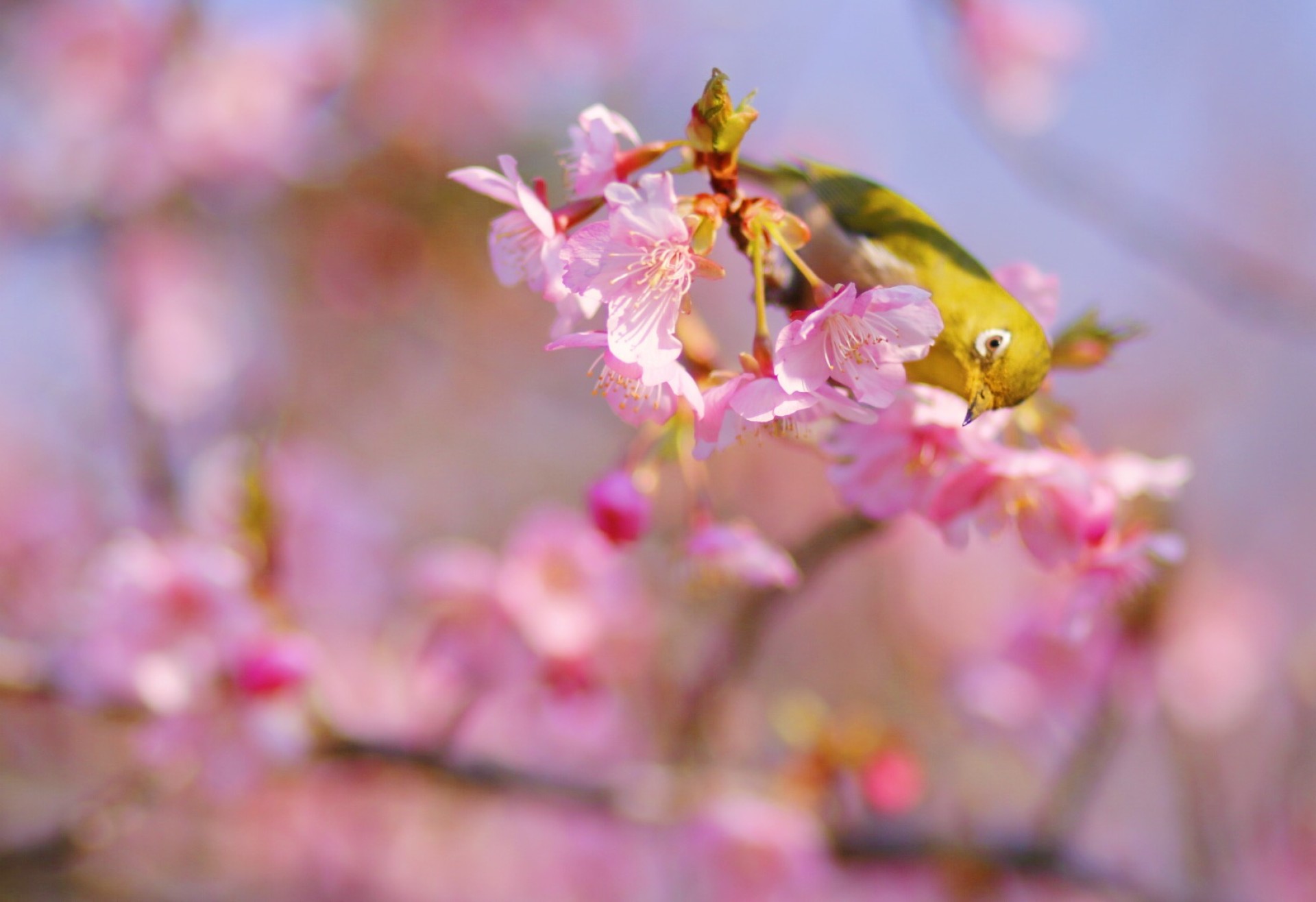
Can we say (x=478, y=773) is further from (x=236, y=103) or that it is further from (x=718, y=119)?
(x=236, y=103)

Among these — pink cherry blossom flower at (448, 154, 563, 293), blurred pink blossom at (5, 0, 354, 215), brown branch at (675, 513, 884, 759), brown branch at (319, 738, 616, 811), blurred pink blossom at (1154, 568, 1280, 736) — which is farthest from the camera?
blurred pink blossom at (5, 0, 354, 215)

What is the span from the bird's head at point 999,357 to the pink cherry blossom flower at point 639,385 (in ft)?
0.76

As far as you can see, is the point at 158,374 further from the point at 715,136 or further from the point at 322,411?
the point at 715,136

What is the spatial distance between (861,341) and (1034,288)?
0.28 metres

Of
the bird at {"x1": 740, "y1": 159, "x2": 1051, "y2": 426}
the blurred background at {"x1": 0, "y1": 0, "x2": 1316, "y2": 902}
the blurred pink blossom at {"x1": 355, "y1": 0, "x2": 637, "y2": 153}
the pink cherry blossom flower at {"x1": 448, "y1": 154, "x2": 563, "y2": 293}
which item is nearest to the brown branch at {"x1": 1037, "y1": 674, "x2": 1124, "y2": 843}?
the blurred background at {"x1": 0, "y1": 0, "x2": 1316, "y2": 902}

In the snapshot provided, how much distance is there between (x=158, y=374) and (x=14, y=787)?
1.58 m

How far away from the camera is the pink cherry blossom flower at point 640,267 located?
0.74 metres

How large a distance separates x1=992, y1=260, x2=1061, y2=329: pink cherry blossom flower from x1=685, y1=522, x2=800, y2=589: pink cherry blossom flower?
1.27ft

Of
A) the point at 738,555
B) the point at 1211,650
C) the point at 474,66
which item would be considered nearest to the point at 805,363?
the point at 738,555

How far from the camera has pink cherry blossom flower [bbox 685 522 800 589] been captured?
106 centimetres

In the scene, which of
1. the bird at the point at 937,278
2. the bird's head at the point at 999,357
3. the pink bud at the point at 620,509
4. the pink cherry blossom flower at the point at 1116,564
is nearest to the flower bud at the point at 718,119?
the bird at the point at 937,278

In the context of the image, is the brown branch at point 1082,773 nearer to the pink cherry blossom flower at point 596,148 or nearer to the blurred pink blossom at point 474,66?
the pink cherry blossom flower at point 596,148

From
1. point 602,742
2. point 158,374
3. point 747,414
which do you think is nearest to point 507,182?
point 747,414

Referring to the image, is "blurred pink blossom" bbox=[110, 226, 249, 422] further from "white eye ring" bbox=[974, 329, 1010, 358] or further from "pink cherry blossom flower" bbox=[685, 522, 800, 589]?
"white eye ring" bbox=[974, 329, 1010, 358]
